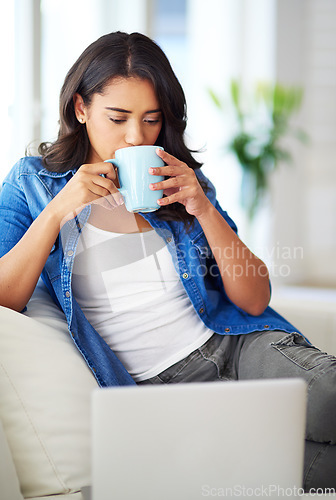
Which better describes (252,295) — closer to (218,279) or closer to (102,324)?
(218,279)

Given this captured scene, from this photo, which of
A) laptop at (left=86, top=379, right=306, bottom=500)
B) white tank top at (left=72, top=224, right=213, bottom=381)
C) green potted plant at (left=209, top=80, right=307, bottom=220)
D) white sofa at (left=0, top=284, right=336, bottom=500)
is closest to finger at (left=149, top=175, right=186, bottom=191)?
white tank top at (left=72, top=224, right=213, bottom=381)

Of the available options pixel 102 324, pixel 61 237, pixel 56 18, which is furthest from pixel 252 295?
pixel 56 18

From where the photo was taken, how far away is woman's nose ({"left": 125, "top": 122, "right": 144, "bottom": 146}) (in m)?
1.22

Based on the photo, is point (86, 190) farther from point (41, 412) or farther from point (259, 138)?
point (259, 138)

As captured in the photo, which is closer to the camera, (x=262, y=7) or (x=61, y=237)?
(x=61, y=237)

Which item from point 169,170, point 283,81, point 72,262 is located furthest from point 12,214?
point 283,81

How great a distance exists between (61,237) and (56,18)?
1.43 metres

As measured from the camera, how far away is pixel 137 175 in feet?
3.57

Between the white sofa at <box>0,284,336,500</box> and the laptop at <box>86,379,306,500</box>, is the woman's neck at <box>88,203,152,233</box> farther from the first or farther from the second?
the laptop at <box>86,379,306,500</box>

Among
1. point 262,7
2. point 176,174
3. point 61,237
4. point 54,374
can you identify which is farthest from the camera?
point 262,7

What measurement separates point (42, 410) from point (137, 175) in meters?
0.47

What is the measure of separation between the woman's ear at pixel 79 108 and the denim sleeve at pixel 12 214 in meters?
0.20

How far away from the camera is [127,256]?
4.31 ft

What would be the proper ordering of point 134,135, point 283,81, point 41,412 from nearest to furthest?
point 41,412 → point 134,135 → point 283,81
